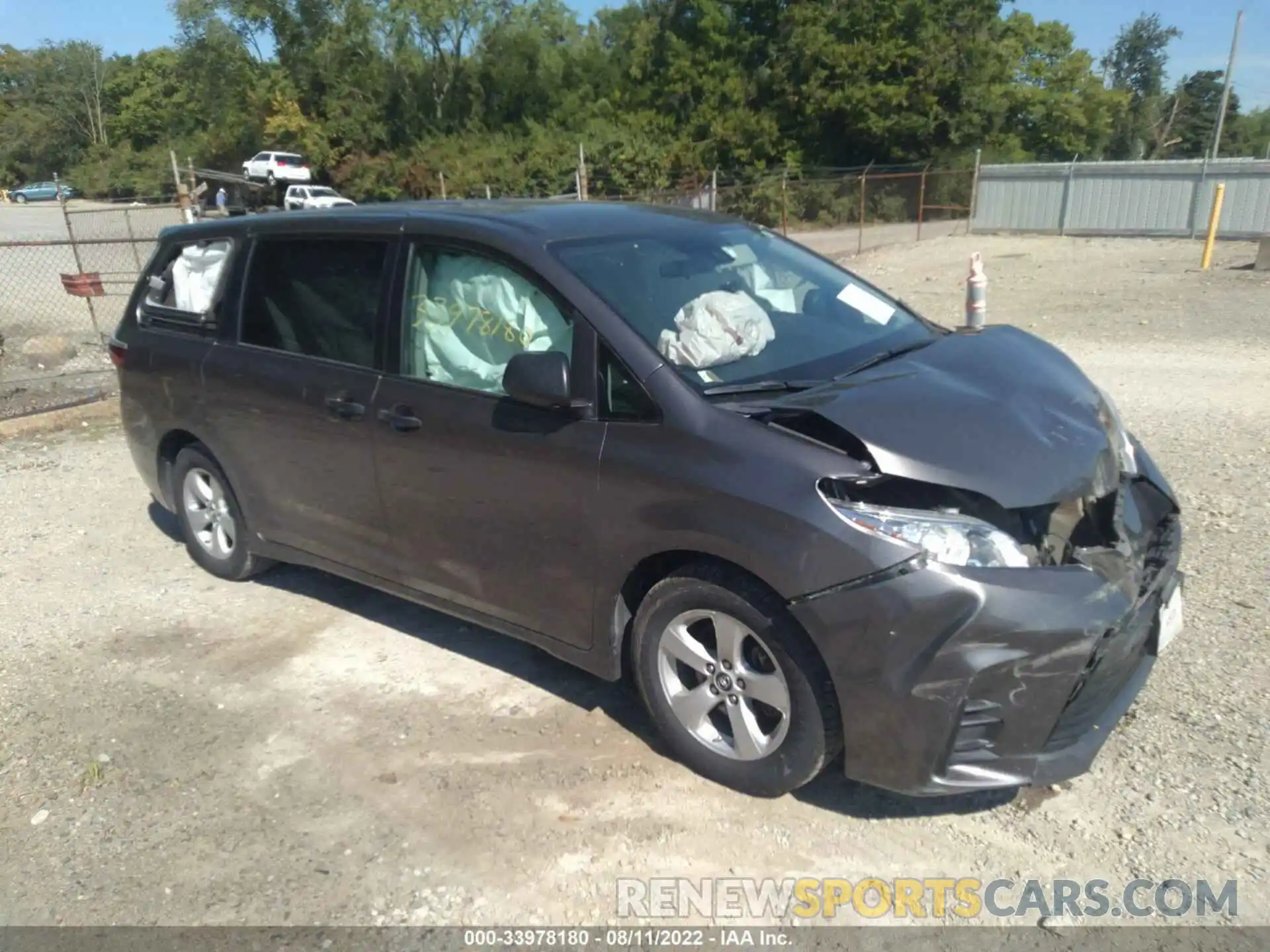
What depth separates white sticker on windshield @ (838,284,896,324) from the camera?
4.27 meters

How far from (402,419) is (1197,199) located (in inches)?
1028

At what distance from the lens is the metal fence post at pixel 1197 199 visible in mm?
24750

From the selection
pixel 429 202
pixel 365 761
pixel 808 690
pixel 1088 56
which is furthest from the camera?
pixel 1088 56

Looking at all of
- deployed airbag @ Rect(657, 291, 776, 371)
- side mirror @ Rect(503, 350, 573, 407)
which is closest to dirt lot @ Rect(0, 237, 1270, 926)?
side mirror @ Rect(503, 350, 573, 407)

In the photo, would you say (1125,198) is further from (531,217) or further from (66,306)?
(531,217)

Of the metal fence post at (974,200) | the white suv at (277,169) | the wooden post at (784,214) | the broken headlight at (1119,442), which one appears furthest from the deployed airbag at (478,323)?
the white suv at (277,169)

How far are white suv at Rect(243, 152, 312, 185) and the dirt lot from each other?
4302 centimetres

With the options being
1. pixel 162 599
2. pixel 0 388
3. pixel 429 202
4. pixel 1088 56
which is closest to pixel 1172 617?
pixel 429 202

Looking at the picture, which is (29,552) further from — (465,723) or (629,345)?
(629,345)

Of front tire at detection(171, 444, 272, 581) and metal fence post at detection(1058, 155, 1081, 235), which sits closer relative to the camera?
front tire at detection(171, 444, 272, 581)

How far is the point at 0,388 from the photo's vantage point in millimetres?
10320

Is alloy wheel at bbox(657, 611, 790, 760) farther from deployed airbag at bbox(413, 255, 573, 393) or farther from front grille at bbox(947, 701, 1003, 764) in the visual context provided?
deployed airbag at bbox(413, 255, 573, 393)

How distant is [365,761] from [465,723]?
397mm

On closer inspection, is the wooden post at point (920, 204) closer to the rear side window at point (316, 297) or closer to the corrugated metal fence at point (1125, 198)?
the corrugated metal fence at point (1125, 198)
